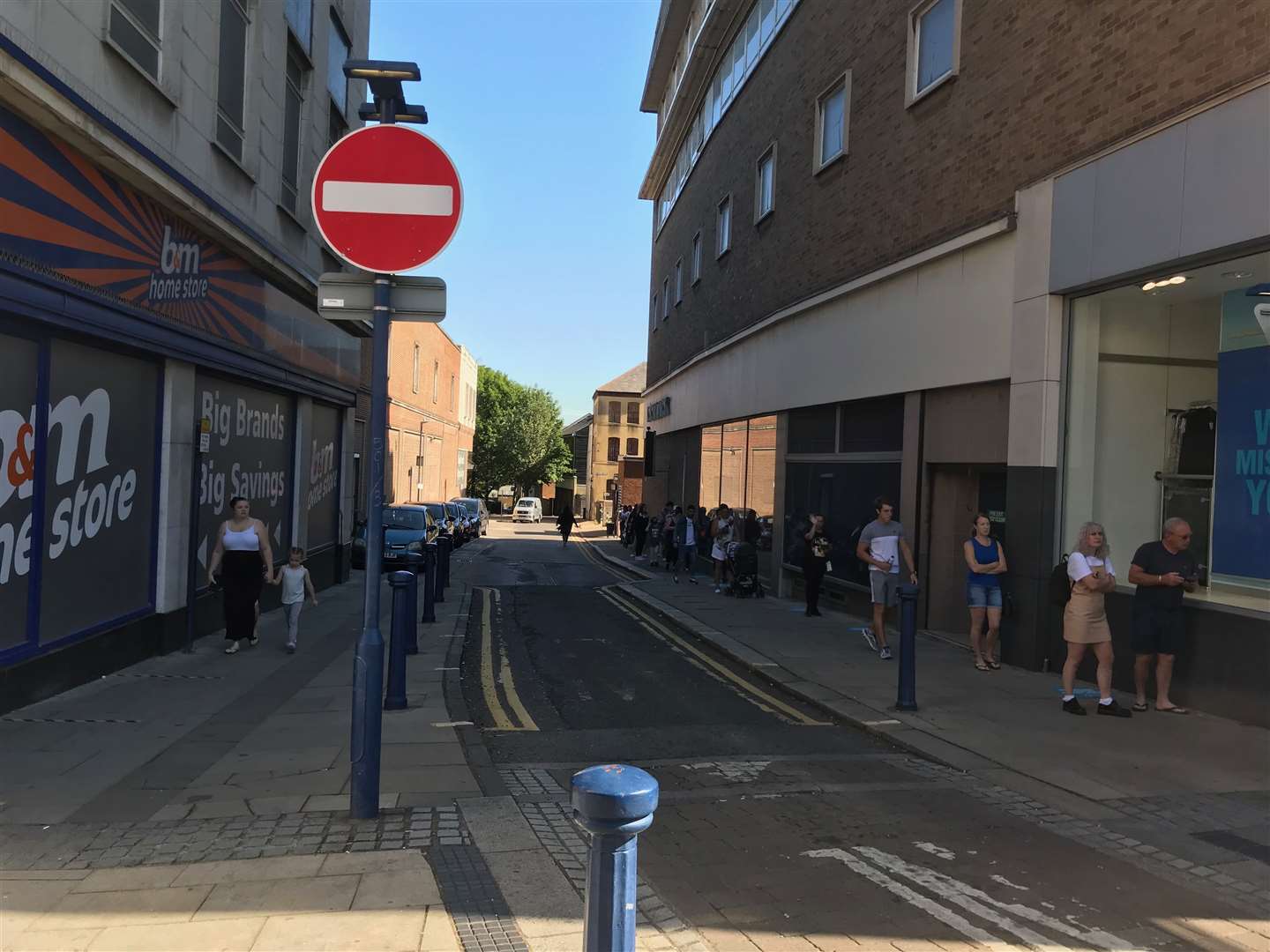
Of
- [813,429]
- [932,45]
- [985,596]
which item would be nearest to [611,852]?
[985,596]

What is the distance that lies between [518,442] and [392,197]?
67.5 meters

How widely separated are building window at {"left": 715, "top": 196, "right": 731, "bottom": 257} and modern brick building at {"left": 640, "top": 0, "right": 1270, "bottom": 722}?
3471 mm

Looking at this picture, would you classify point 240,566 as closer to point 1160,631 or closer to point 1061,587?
point 1061,587

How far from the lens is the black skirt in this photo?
988 cm

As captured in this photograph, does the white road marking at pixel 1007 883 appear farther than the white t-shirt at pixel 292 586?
No

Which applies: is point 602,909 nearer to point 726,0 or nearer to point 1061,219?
point 1061,219

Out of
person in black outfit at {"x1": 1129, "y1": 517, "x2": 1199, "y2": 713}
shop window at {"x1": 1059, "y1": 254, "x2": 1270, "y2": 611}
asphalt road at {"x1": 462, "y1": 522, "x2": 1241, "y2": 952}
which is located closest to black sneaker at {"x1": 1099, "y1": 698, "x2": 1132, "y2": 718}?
person in black outfit at {"x1": 1129, "y1": 517, "x2": 1199, "y2": 713}

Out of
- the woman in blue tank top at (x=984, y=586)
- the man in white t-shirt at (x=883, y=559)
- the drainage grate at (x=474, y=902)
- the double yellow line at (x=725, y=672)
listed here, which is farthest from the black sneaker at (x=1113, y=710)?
the drainage grate at (x=474, y=902)

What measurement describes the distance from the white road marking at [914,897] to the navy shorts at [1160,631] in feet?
14.6

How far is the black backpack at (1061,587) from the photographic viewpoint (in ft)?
25.8

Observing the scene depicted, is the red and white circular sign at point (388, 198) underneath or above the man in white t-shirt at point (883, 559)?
above

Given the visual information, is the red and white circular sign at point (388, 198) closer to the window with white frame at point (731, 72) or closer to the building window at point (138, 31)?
the building window at point (138, 31)

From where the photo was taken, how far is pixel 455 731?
22.5 ft

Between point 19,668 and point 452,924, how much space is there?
17.0 ft
